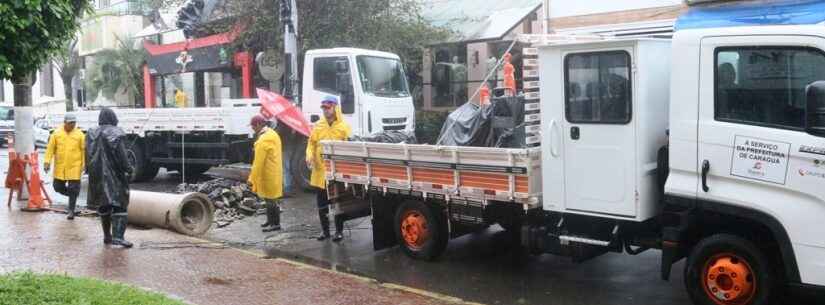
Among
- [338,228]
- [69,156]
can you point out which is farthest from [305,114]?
[338,228]

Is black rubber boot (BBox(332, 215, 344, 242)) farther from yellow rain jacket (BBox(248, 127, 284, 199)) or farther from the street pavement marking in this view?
yellow rain jacket (BBox(248, 127, 284, 199))

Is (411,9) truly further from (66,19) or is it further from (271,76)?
(66,19)

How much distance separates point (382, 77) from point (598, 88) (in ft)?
26.5

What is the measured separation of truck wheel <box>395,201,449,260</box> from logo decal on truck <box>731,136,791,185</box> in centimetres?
323

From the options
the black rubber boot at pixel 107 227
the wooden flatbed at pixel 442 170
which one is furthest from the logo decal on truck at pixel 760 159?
the black rubber boot at pixel 107 227

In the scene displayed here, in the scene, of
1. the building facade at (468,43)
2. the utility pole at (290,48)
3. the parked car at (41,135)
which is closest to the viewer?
the utility pole at (290,48)

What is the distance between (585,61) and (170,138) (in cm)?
1085

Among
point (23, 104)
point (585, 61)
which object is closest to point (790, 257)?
point (585, 61)

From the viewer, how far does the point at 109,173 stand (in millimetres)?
8875

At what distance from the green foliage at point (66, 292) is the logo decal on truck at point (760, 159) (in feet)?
13.2

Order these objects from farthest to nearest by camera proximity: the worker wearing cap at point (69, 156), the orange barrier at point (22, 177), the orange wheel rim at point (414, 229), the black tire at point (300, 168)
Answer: the black tire at point (300, 168) → the orange barrier at point (22, 177) → the worker wearing cap at point (69, 156) → the orange wheel rim at point (414, 229)

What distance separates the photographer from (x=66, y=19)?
5594 millimetres

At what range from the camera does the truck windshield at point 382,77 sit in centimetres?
1398

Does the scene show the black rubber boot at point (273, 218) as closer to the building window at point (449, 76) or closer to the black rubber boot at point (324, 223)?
the black rubber boot at point (324, 223)
